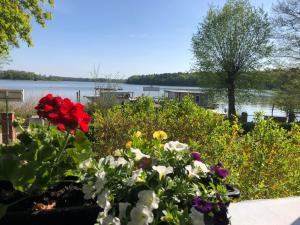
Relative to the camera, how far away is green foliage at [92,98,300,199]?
3.46m

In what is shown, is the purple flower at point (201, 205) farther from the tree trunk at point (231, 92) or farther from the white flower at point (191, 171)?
the tree trunk at point (231, 92)

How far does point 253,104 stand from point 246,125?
9.32m

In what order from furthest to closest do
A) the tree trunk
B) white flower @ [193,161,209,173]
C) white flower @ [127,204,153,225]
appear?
1. the tree trunk
2. white flower @ [193,161,209,173]
3. white flower @ [127,204,153,225]

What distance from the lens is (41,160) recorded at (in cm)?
162

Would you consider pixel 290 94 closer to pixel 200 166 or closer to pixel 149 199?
pixel 200 166

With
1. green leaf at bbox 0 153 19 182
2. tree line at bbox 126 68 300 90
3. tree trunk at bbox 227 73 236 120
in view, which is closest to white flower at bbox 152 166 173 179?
green leaf at bbox 0 153 19 182

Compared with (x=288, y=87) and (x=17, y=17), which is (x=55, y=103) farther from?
(x=288, y=87)

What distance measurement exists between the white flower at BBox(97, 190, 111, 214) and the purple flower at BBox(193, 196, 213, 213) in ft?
1.17

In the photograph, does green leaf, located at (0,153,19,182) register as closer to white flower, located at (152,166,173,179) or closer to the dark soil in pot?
the dark soil in pot

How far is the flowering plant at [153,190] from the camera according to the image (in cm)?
137

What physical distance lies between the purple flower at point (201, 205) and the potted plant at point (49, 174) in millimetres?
433

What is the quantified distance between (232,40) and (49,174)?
2257 centimetres

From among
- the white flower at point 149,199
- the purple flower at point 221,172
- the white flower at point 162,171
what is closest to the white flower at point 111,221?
the white flower at point 149,199

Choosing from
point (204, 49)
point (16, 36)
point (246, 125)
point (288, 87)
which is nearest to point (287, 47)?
point (288, 87)
